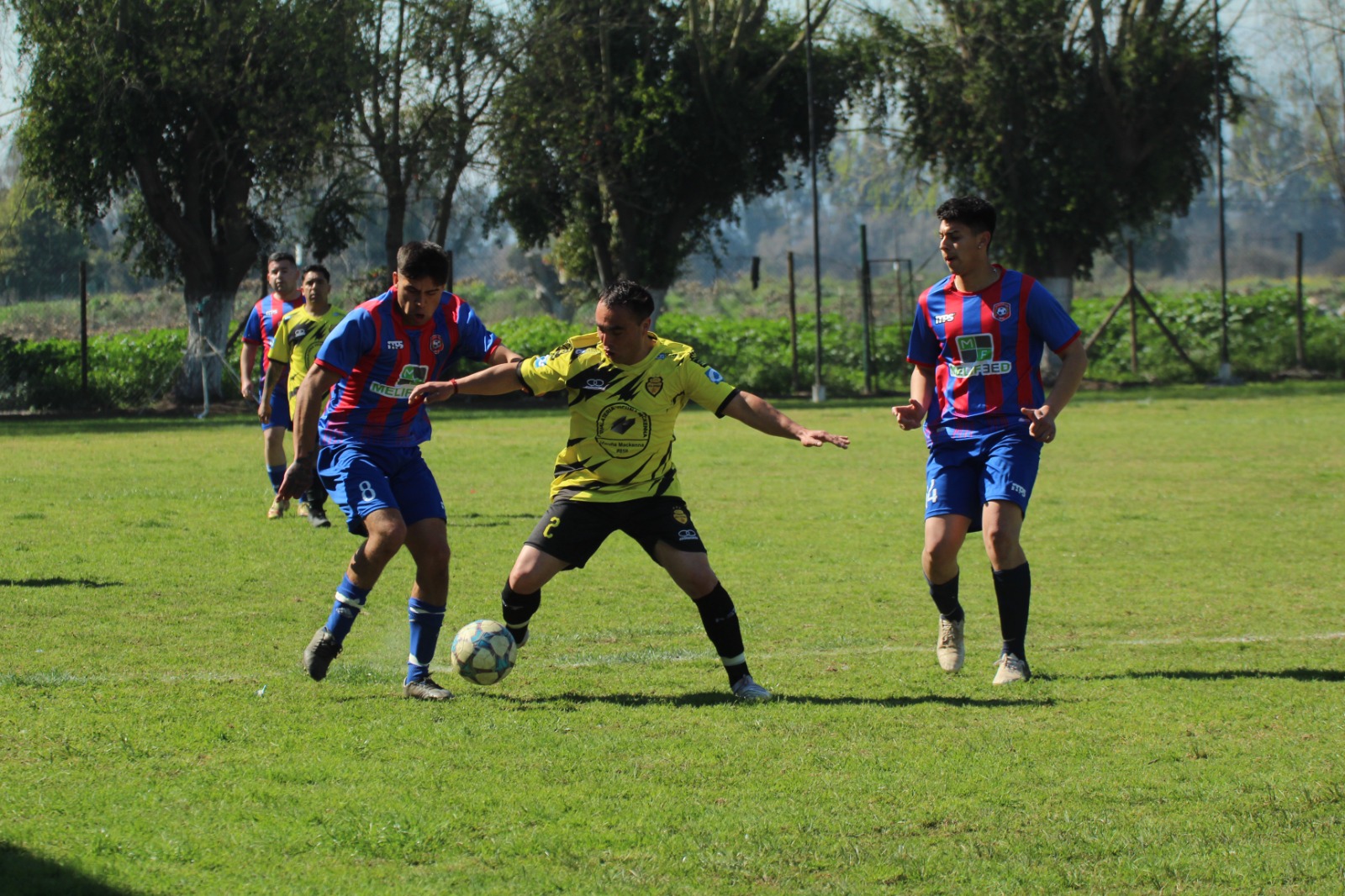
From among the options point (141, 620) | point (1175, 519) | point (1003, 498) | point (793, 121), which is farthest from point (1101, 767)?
point (793, 121)

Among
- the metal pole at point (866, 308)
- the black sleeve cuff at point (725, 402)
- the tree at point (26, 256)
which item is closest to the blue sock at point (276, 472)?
the black sleeve cuff at point (725, 402)

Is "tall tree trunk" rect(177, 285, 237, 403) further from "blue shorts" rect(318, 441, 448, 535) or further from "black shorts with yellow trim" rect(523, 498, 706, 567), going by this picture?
"black shorts with yellow trim" rect(523, 498, 706, 567)

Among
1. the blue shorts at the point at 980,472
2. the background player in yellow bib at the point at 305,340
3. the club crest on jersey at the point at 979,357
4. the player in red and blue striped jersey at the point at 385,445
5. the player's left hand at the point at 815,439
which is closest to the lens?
the player's left hand at the point at 815,439

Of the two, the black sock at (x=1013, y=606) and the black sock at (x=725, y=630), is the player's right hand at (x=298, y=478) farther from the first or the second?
the black sock at (x=1013, y=606)

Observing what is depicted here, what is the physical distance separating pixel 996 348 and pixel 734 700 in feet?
6.45

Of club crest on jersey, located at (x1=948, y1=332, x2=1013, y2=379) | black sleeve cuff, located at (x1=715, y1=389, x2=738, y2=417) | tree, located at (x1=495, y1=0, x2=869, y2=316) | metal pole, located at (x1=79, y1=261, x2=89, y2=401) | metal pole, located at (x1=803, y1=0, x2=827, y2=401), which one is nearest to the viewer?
black sleeve cuff, located at (x1=715, y1=389, x2=738, y2=417)

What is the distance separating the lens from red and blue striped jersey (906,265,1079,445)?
20.7 ft

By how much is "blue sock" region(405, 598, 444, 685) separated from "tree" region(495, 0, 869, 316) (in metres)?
24.5

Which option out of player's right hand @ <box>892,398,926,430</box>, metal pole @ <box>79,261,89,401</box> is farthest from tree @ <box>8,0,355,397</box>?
player's right hand @ <box>892,398,926,430</box>

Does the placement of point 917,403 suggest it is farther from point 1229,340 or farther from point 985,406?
point 1229,340

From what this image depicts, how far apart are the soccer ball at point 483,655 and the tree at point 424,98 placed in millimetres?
23119

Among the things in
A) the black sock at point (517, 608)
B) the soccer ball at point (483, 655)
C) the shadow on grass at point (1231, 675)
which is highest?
the black sock at point (517, 608)

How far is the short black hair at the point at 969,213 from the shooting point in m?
6.24

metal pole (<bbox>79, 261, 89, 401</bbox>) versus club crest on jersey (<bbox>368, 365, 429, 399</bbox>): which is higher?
metal pole (<bbox>79, 261, 89, 401</bbox>)
